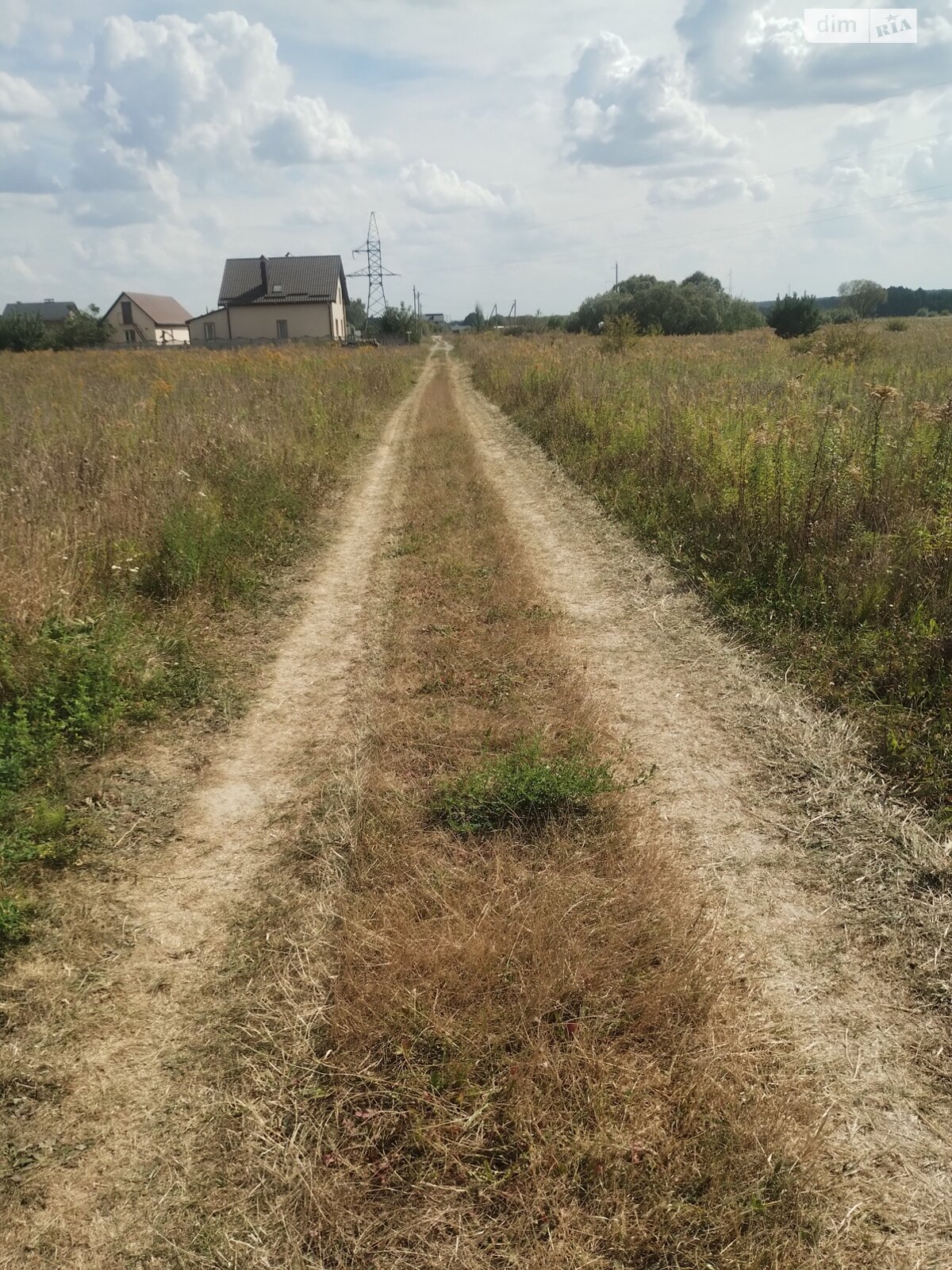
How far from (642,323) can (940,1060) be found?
5194 cm

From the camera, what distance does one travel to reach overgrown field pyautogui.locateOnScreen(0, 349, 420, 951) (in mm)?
4105

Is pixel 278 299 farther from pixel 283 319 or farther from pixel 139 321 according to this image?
pixel 139 321

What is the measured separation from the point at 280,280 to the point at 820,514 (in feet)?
191

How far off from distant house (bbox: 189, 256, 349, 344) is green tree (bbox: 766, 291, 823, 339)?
2975 cm

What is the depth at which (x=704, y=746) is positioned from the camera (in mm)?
4527

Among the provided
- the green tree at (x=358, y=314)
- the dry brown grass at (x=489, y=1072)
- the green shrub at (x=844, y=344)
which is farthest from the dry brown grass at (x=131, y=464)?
the green tree at (x=358, y=314)

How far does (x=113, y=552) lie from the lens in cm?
636

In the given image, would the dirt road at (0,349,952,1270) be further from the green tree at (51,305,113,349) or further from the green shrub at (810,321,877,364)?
the green tree at (51,305,113,349)

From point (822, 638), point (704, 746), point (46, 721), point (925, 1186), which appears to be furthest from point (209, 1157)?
point (822, 638)

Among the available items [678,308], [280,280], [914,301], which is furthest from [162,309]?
[914,301]

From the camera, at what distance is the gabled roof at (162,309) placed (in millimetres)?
68250

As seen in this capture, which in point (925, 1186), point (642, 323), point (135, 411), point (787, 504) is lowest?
point (925, 1186)

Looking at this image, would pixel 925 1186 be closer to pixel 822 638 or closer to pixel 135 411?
pixel 822 638

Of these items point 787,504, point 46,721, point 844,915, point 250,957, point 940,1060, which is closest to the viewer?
point 940,1060
